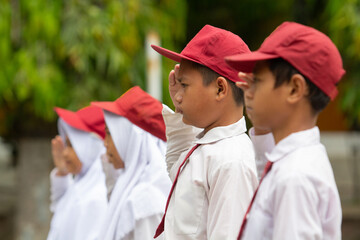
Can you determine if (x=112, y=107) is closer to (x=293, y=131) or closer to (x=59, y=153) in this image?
(x=59, y=153)

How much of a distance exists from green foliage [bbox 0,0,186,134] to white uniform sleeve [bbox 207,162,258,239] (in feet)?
17.1

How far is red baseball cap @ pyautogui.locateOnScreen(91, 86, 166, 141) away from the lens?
3768 mm

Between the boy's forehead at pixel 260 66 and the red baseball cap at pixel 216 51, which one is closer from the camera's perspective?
the boy's forehead at pixel 260 66

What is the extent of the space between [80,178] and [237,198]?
2606 millimetres

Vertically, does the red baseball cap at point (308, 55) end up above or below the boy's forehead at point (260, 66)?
above

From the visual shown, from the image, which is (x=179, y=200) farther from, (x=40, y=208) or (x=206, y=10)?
(x=206, y=10)

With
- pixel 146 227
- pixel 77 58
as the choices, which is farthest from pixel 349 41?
pixel 146 227

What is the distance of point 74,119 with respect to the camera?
16.0ft

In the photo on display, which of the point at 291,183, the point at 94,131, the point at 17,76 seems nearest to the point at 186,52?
the point at 291,183

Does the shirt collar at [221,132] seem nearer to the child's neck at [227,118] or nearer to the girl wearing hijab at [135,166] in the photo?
the child's neck at [227,118]

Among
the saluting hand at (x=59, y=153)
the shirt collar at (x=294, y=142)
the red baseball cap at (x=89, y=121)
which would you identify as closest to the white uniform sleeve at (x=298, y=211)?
the shirt collar at (x=294, y=142)

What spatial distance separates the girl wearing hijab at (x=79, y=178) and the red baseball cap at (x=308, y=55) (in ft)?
7.17

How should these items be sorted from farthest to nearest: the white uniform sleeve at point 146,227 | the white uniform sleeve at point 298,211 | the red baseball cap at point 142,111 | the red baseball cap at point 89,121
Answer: the red baseball cap at point 89,121 < the red baseball cap at point 142,111 < the white uniform sleeve at point 146,227 < the white uniform sleeve at point 298,211

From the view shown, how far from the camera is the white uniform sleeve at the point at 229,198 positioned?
2.28 metres
